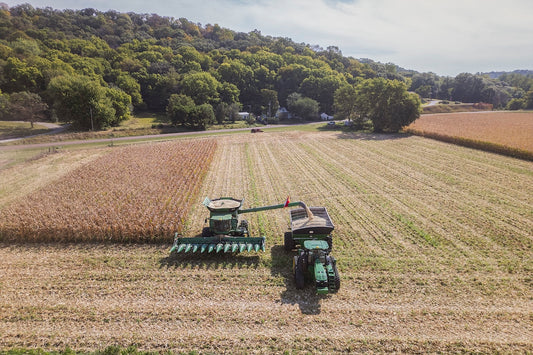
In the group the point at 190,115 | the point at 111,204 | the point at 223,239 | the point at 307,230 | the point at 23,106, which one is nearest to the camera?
the point at 307,230

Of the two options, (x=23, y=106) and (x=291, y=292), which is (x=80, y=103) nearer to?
(x=23, y=106)

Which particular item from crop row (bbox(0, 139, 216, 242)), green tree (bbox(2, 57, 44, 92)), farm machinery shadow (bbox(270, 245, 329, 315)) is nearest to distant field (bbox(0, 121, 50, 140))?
green tree (bbox(2, 57, 44, 92))

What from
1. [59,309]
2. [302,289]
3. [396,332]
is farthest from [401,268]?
[59,309]

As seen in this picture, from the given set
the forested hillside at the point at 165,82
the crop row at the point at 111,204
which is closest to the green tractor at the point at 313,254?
the crop row at the point at 111,204

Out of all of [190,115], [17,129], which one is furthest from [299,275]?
[17,129]

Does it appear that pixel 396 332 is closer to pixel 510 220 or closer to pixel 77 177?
pixel 510 220

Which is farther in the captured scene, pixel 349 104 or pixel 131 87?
pixel 131 87

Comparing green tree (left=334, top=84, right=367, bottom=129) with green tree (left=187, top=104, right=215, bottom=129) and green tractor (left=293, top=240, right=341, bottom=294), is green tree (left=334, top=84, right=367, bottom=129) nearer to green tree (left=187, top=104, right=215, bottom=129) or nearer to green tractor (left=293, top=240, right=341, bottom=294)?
green tree (left=187, top=104, right=215, bottom=129)
